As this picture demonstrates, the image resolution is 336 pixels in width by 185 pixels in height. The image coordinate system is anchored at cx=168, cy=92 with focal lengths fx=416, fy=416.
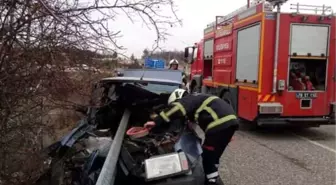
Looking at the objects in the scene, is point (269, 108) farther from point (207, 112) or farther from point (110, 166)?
point (110, 166)

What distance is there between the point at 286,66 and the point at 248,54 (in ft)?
3.54

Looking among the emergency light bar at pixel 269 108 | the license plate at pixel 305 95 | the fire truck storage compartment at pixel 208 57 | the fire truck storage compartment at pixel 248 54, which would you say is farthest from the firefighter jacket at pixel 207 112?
the fire truck storage compartment at pixel 208 57

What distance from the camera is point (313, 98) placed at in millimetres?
9438

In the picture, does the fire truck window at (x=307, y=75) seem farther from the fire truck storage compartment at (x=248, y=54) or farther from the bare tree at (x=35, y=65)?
the bare tree at (x=35, y=65)

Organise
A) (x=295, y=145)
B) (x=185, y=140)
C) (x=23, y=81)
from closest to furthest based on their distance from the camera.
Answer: (x=23, y=81) → (x=185, y=140) → (x=295, y=145)

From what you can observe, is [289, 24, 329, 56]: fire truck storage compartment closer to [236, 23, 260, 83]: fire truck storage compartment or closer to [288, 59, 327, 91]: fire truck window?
[288, 59, 327, 91]: fire truck window

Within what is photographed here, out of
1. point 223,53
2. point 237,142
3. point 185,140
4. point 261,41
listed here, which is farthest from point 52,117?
point 223,53

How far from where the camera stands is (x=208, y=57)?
13742mm

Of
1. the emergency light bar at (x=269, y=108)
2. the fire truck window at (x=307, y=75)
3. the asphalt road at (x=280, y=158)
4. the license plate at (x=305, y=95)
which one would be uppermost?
the fire truck window at (x=307, y=75)

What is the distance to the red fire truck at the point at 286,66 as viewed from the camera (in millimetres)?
9070

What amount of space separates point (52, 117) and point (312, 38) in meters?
6.74

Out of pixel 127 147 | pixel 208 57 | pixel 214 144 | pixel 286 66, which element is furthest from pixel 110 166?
pixel 208 57

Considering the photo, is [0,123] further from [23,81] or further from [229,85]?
[229,85]

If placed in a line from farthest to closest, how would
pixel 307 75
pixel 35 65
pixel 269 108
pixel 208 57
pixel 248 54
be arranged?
pixel 208 57
pixel 307 75
pixel 248 54
pixel 269 108
pixel 35 65
